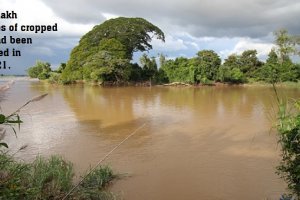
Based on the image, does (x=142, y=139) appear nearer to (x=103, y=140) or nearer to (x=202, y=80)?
(x=103, y=140)

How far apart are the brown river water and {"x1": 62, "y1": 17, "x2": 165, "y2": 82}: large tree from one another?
47.7ft

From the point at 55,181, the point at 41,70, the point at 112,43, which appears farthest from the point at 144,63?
the point at 55,181

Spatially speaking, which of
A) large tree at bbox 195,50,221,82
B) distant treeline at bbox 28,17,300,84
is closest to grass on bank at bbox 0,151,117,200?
distant treeline at bbox 28,17,300,84

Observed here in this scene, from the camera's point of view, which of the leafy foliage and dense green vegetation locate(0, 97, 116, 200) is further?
the leafy foliage

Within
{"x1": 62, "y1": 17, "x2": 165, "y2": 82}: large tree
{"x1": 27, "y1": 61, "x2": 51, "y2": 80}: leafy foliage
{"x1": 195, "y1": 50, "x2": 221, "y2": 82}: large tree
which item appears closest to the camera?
{"x1": 62, "y1": 17, "x2": 165, "y2": 82}: large tree

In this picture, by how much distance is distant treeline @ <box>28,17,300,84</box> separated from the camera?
28.9m

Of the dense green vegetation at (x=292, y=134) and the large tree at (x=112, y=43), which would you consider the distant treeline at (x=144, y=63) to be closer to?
the large tree at (x=112, y=43)

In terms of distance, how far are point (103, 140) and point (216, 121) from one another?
463 cm

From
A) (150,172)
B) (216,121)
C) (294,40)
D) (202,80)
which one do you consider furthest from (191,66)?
(150,172)

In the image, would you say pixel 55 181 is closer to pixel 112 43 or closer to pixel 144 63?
pixel 112 43

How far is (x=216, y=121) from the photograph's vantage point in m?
12.1

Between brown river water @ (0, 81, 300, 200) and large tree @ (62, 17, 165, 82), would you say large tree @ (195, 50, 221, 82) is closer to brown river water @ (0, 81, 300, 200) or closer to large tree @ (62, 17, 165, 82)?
large tree @ (62, 17, 165, 82)

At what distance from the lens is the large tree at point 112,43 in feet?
94.5

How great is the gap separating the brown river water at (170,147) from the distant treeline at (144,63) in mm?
14565
